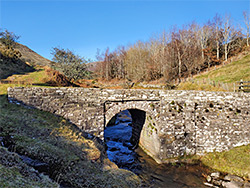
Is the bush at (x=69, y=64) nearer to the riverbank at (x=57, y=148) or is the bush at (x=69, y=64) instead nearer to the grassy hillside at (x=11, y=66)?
the grassy hillside at (x=11, y=66)

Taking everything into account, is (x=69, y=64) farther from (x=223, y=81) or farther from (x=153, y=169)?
(x=223, y=81)

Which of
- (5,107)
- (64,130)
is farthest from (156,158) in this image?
(5,107)

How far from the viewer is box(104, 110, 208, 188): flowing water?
435 inches

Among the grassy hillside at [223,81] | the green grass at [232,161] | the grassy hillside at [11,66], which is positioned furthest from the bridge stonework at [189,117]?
the grassy hillside at [11,66]

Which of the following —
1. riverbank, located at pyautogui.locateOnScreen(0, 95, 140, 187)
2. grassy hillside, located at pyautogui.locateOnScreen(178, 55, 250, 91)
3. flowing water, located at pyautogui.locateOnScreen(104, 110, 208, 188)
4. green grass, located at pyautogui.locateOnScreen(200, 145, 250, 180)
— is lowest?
flowing water, located at pyautogui.locateOnScreen(104, 110, 208, 188)

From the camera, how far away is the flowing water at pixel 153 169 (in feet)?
36.2

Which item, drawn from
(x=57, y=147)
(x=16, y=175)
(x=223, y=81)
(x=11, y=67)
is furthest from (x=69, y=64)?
(x=223, y=81)

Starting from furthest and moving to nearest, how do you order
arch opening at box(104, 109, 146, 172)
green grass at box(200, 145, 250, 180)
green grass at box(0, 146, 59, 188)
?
arch opening at box(104, 109, 146, 172) < green grass at box(200, 145, 250, 180) < green grass at box(0, 146, 59, 188)

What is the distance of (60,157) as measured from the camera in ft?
26.6

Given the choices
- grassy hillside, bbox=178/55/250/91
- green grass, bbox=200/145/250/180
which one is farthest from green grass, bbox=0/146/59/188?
grassy hillside, bbox=178/55/250/91

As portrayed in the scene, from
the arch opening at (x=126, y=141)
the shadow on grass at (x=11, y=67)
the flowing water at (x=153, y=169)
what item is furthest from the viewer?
the shadow on grass at (x=11, y=67)

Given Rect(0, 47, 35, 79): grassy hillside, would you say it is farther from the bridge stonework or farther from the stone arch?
the bridge stonework

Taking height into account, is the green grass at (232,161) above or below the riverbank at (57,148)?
below

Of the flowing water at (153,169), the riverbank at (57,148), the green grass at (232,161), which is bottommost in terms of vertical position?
the flowing water at (153,169)
